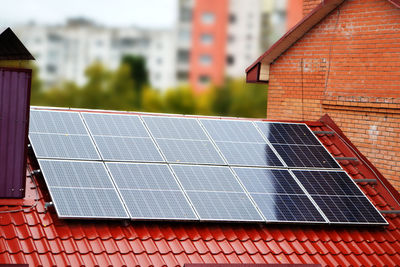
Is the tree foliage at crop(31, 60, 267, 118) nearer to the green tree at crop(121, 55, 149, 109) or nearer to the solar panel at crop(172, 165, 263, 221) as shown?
the green tree at crop(121, 55, 149, 109)

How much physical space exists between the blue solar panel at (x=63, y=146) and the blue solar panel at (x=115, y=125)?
42cm

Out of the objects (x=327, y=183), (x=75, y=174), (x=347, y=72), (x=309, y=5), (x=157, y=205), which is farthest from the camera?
(x=309, y=5)

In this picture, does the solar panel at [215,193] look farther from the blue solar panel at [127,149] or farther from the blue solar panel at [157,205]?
the blue solar panel at [127,149]

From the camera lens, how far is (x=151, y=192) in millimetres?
11273

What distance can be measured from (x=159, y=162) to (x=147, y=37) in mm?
105159

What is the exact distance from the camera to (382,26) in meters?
14.2

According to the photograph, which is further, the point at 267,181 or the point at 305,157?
the point at 305,157

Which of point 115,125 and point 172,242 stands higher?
point 115,125

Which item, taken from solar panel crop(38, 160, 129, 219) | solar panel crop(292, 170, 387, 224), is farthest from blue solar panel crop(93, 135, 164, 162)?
solar panel crop(292, 170, 387, 224)

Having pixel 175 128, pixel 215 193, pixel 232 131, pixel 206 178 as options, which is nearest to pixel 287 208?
pixel 215 193

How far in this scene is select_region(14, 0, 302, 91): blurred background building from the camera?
9919 centimetres

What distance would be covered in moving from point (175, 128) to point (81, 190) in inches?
111

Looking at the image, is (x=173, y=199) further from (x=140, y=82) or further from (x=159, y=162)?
(x=140, y=82)

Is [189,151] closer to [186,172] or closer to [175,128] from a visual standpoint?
[186,172]
